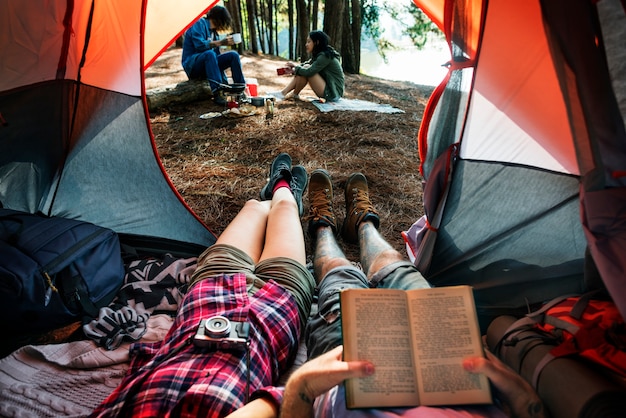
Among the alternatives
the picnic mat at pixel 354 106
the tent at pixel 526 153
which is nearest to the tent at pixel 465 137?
the tent at pixel 526 153

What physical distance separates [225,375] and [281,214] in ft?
3.17

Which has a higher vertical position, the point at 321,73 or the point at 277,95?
the point at 321,73

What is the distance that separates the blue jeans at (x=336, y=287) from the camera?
1261 millimetres

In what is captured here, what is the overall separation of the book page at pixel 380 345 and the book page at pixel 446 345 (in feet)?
0.09

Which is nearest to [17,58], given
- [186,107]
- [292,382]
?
[292,382]

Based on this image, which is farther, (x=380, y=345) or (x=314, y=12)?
(x=314, y=12)

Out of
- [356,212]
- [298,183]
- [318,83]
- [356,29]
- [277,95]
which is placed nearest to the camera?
[356,212]

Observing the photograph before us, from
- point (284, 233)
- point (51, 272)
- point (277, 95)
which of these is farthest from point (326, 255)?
point (277, 95)

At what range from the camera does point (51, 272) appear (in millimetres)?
1479

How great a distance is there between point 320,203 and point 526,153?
1103mm

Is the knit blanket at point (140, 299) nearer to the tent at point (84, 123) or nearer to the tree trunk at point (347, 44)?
the tent at point (84, 123)

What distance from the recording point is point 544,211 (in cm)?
145

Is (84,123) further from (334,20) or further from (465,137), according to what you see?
(334,20)

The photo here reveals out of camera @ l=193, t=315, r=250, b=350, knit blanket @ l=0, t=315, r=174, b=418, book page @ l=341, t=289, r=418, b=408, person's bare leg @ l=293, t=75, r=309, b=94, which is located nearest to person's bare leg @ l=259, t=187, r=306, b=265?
camera @ l=193, t=315, r=250, b=350
